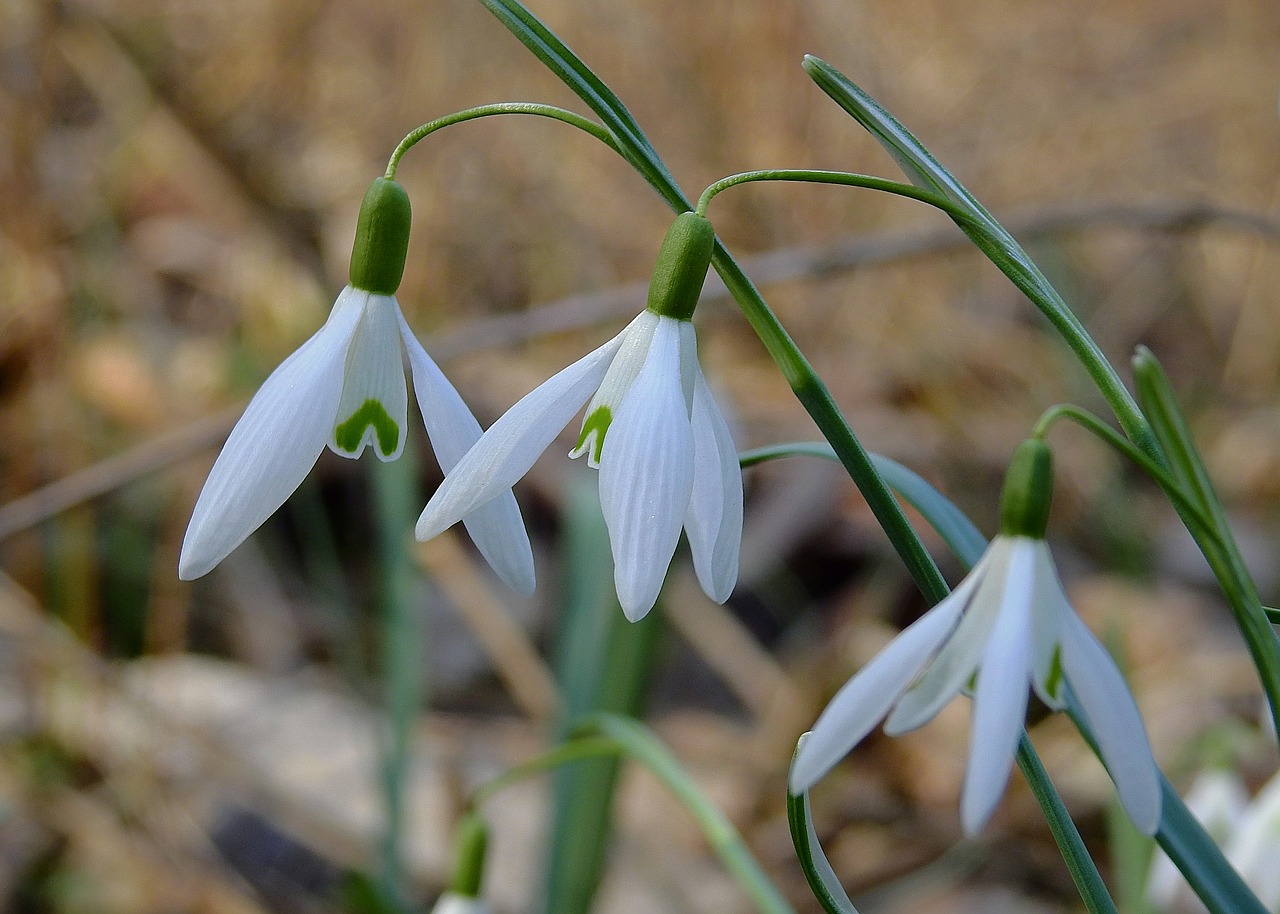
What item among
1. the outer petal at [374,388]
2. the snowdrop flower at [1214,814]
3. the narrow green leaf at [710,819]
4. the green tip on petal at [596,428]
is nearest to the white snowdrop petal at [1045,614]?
the green tip on petal at [596,428]

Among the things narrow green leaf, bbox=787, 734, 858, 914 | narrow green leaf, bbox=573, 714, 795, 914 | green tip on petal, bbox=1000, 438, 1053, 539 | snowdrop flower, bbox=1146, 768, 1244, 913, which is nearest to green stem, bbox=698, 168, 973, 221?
green tip on petal, bbox=1000, 438, 1053, 539

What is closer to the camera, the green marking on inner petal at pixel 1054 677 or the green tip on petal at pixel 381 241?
the green marking on inner petal at pixel 1054 677

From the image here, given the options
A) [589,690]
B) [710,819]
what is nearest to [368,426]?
[710,819]

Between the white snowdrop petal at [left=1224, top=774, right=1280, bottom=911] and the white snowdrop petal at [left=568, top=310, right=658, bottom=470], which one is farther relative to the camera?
the white snowdrop petal at [left=1224, top=774, right=1280, bottom=911]

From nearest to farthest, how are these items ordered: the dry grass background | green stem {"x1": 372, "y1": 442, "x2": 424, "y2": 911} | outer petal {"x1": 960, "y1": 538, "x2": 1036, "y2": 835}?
1. outer petal {"x1": 960, "y1": 538, "x2": 1036, "y2": 835}
2. green stem {"x1": 372, "y1": 442, "x2": 424, "y2": 911}
3. the dry grass background

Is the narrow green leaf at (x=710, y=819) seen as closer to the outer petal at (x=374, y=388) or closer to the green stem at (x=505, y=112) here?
the outer petal at (x=374, y=388)

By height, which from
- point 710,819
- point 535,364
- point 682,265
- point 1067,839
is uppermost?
point 535,364

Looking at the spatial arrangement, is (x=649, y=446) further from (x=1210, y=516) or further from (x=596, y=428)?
(x=1210, y=516)

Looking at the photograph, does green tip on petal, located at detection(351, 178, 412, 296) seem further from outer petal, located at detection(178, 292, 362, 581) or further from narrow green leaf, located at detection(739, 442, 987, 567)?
narrow green leaf, located at detection(739, 442, 987, 567)
